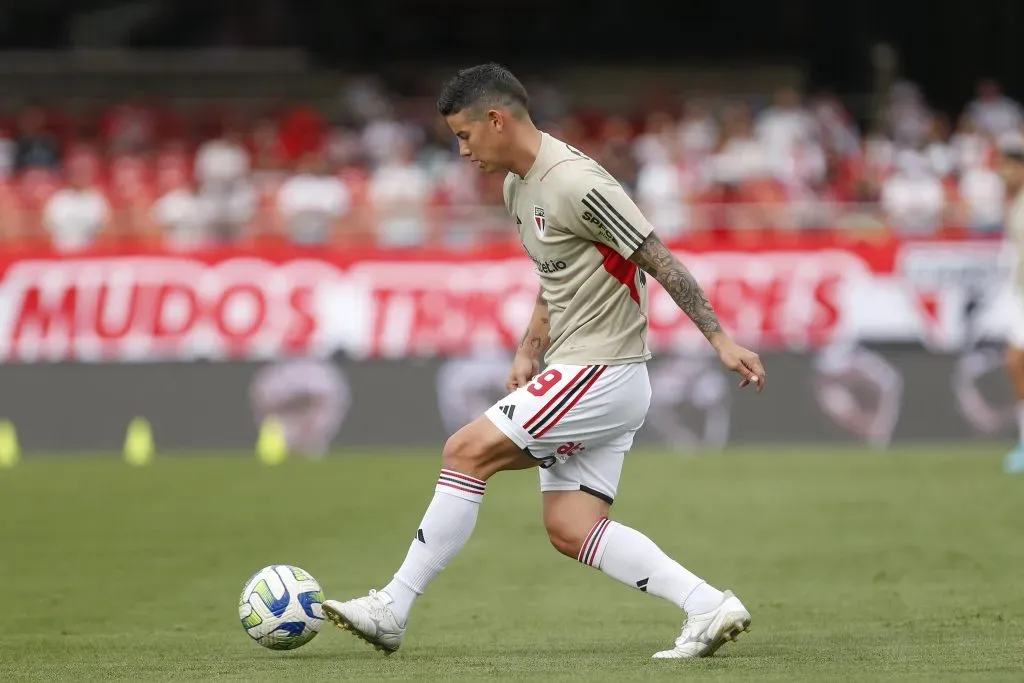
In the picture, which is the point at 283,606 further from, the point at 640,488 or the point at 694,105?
the point at 694,105

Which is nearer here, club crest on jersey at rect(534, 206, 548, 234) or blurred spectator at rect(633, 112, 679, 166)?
club crest on jersey at rect(534, 206, 548, 234)

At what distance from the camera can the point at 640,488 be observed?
14.8 meters

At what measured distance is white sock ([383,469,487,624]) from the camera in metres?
6.95

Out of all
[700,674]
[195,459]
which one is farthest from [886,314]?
[700,674]

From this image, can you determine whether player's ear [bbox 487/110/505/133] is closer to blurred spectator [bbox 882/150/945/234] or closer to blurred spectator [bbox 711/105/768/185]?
blurred spectator [bbox 882/150/945/234]

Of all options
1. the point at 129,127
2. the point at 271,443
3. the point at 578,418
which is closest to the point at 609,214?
the point at 578,418

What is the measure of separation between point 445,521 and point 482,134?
1540 mm

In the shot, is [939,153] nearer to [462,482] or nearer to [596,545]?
[596,545]

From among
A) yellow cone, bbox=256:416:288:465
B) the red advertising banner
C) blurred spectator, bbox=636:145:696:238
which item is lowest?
yellow cone, bbox=256:416:288:465

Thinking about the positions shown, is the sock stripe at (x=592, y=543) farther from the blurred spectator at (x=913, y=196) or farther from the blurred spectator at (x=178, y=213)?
the blurred spectator at (x=178, y=213)

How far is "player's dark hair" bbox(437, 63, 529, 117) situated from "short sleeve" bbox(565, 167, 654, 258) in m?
0.44

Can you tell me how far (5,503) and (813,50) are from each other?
18.2 m

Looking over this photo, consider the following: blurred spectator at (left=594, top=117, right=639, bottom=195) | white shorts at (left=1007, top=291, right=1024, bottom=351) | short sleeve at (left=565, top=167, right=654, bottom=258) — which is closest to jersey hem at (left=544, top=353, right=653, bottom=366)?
short sleeve at (left=565, top=167, right=654, bottom=258)

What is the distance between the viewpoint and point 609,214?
265 inches
